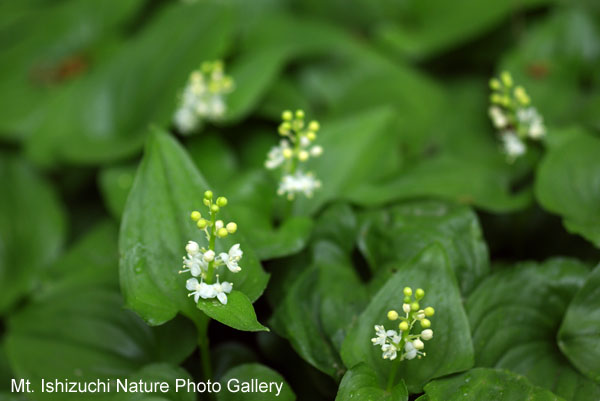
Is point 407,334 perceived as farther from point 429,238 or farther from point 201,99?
point 201,99

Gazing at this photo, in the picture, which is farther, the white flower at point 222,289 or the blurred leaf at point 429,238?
the blurred leaf at point 429,238

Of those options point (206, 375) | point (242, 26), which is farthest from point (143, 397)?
point (242, 26)

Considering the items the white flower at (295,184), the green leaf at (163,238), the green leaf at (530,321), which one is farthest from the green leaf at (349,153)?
the green leaf at (530,321)

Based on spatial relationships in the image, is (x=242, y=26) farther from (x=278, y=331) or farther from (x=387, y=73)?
(x=278, y=331)

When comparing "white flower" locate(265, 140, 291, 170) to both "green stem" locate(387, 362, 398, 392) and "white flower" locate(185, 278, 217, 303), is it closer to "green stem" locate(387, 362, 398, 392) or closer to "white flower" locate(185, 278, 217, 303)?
"white flower" locate(185, 278, 217, 303)

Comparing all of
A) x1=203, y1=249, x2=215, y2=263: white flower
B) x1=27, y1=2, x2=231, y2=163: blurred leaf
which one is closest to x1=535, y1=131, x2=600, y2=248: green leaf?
x1=203, y1=249, x2=215, y2=263: white flower

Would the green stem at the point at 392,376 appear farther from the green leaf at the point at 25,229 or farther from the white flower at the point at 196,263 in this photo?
the green leaf at the point at 25,229
